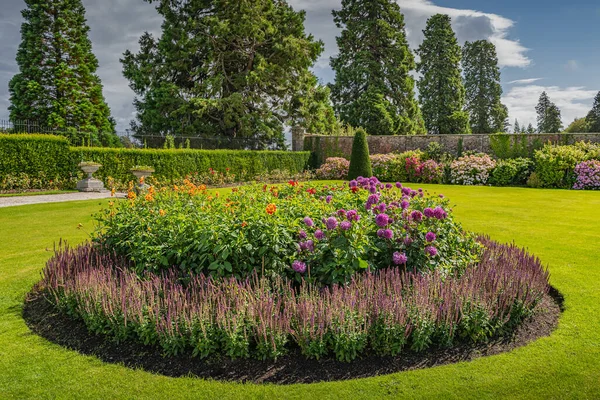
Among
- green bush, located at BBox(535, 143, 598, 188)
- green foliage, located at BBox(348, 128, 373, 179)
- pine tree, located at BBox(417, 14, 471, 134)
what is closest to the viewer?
green bush, located at BBox(535, 143, 598, 188)

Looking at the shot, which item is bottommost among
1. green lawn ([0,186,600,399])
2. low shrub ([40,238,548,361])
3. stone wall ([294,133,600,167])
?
green lawn ([0,186,600,399])

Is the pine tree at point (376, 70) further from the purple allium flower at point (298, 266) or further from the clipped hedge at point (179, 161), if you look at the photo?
the purple allium flower at point (298, 266)

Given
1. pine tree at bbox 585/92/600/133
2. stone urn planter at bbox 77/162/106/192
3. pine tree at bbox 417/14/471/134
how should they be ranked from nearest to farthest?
stone urn planter at bbox 77/162/106/192 < pine tree at bbox 417/14/471/134 < pine tree at bbox 585/92/600/133

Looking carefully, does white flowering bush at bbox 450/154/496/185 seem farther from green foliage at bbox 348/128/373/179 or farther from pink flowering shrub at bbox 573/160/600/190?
green foliage at bbox 348/128/373/179

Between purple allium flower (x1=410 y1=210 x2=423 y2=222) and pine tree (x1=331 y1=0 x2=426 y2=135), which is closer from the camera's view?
purple allium flower (x1=410 y1=210 x2=423 y2=222)

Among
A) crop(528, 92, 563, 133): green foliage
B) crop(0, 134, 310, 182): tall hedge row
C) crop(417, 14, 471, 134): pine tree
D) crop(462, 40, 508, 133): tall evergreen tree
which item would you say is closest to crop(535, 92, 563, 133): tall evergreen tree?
crop(528, 92, 563, 133): green foliage

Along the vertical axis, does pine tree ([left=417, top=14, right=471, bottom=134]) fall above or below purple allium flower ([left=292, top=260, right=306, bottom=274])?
above

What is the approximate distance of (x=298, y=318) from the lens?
2998 mm

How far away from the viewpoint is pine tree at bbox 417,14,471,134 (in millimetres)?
32938

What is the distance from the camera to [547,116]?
48000 millimetres

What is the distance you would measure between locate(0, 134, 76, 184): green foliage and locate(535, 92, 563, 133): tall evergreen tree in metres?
47.2

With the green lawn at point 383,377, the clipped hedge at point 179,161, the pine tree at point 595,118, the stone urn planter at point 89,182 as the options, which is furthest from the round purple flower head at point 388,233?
the pine tree at point 595,118

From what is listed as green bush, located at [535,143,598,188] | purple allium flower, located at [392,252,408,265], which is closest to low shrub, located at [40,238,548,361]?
purple allium flower, located at [392,252,408,265]

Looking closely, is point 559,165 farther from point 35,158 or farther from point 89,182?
point 35,158
